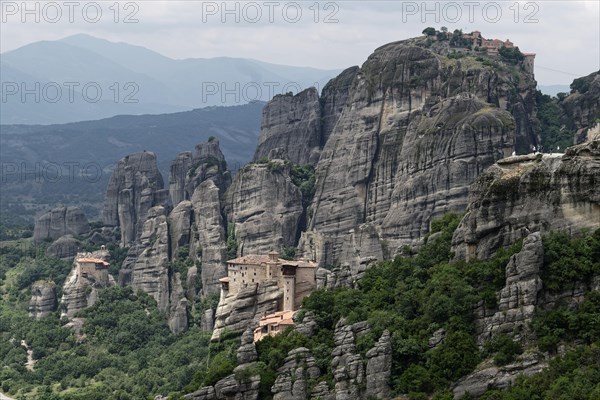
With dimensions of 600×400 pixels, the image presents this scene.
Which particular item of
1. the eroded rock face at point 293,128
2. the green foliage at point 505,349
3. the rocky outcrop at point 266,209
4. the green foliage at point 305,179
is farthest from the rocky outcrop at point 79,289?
the green foliage at point 505,349

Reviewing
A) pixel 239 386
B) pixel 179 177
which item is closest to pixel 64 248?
pixel 179 177

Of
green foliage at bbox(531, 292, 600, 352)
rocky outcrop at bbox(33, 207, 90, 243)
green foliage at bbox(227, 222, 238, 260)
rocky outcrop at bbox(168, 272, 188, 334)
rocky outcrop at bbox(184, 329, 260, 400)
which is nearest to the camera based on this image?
green foliage at bbox(531, 292, 600, 352)

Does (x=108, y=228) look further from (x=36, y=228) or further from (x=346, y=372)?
(x=346, y=372)

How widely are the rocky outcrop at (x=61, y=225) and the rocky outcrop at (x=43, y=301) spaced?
1676 cm

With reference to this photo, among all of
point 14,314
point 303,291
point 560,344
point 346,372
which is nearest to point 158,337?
point 14,314

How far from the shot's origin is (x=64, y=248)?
5507 inches

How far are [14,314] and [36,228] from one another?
63.0 feet

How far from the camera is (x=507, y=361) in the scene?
6431 centimetres

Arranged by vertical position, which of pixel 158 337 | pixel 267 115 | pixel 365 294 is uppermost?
pixel 267 115

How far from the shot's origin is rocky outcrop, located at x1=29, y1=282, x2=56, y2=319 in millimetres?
127250

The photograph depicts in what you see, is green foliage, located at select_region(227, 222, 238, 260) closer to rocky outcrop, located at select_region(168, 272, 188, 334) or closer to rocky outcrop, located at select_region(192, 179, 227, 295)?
rocky outcrop, located at select_region(192, 179, 227, 295)

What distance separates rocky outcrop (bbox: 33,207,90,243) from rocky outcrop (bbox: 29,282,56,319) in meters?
16.8

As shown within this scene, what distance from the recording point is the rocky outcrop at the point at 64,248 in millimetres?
139875

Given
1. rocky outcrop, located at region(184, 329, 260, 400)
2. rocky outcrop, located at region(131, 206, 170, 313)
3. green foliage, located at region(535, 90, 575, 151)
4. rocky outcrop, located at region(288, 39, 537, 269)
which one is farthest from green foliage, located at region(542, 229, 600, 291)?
rocky outcrop, located at region(131, 206, 170, 313)
